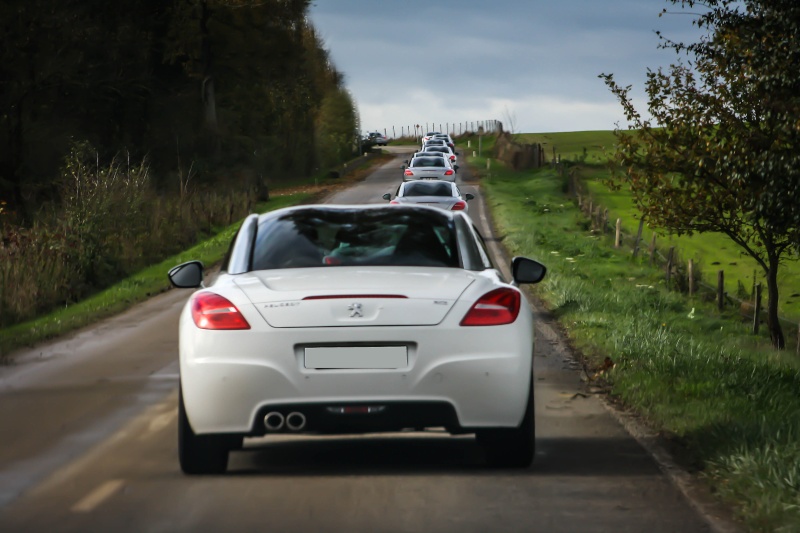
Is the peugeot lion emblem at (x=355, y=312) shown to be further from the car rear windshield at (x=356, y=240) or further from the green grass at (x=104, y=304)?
the green grass at (x=104, y=304)

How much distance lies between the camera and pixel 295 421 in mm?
7004

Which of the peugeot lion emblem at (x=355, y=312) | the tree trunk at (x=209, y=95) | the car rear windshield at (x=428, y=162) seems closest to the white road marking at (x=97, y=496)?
the peugeot lion emblem at (x=355, y=312)

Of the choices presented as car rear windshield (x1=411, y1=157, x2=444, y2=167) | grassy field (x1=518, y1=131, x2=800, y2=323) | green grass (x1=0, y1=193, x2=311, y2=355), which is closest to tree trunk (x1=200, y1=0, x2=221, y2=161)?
car rear windshield (x1=411, y1=157, x2=444, y2=167)

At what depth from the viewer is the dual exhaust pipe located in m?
6.98

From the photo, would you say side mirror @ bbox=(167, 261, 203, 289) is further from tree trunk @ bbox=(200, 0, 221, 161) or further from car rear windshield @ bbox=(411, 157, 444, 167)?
tree trunk @ bbox=(200, 0, 221, 161)

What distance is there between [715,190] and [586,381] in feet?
39.3

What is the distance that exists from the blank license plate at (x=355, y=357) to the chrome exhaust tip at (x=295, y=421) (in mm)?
263

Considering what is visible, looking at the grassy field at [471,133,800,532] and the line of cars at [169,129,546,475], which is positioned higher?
the line of cars at [169,129,546,475]

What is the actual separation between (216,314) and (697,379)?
5.05 meters

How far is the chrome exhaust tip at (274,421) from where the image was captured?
701 cm

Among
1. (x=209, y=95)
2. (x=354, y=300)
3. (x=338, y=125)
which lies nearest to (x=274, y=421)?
(x=354, y=300)

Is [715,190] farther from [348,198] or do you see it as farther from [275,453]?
[348,198]

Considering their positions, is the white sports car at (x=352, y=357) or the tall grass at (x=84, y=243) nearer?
the white sports car at (x=352, y=357)

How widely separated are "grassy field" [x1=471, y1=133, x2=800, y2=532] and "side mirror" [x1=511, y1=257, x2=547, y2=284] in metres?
1.37
